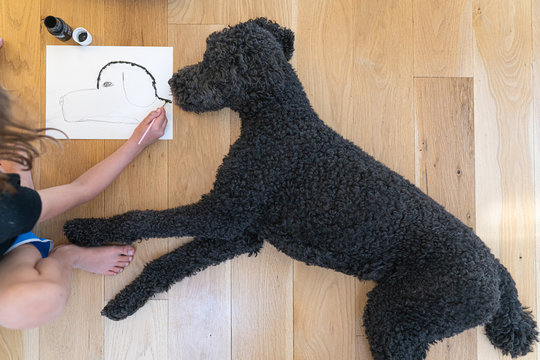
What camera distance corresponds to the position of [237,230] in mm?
787

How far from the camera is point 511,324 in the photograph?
2.73 ft

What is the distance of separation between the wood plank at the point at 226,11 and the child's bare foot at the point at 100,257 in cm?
59

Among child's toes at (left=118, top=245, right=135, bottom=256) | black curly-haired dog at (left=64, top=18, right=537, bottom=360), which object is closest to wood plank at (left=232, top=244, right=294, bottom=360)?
black curly-haired dog at (left=64, top=18, right=537, bottom=360)

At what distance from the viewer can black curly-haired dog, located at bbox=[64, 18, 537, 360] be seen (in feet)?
2.34

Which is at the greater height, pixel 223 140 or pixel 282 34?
pixel 282 34

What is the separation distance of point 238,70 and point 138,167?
39 cm

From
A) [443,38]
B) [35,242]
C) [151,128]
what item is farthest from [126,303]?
[443,38]

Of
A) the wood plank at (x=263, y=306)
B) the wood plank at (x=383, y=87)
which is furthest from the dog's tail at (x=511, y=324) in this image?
the wood plank at (x=263, y=306)

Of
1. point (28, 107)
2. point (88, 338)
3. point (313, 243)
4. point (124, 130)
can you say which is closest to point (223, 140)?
point (124, 130)

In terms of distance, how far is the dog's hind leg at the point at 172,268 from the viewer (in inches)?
33.8

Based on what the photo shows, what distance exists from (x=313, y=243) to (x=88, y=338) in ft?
2.05

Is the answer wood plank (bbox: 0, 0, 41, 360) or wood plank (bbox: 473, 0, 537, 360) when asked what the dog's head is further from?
wood plank (bbox: 473, 0, 537, 360)

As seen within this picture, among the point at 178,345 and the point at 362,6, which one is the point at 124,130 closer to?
the point at 178,345

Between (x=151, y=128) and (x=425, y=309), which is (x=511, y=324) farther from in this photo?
(x=151, y=128)
